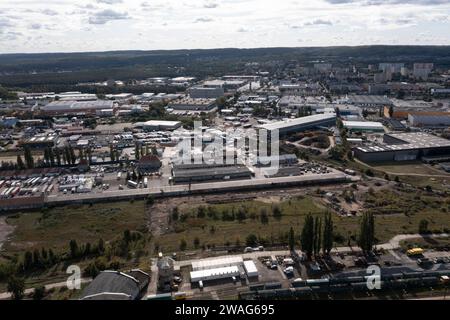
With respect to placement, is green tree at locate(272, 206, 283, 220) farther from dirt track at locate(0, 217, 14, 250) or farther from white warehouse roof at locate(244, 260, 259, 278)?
dirt track at locate(0, 217, 14, 250)

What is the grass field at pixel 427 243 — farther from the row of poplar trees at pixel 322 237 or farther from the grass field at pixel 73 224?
the grass field at pixel 73 224

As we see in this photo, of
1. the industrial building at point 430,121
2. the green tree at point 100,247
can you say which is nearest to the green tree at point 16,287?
the green tree at point 100,247

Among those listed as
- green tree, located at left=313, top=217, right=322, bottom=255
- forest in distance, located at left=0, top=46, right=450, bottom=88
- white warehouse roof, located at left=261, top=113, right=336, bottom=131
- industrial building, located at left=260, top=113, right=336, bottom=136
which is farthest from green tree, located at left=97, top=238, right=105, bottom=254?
forest in distance, located at left=0, top=46, right=450, bottom=88

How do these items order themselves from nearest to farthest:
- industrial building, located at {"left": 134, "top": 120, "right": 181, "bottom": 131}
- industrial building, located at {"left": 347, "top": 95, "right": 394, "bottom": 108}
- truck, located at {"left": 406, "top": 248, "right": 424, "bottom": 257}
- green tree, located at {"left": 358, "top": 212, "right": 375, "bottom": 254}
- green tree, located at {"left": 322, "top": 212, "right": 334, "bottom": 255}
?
green tree, located at {"left": 322, "top": 212, "right": 334, "bottom": 255}, green tree, located at {"left": 358, "top": 212, "right": 375, "bottom": 254}, truck, located at {"left": 406, "top": 248, "right": 424, "bottom": 257}, industrial building, located at {"left": 134, "top": 120, "right": 181, "bottom": 131}, industrial building, located at {"left": 347, "top": 95, "right": 394, "bottom": 108}

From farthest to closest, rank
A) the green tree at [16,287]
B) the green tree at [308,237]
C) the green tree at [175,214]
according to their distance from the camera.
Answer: the green tree at [175,214]
the green tree at [308,237]
the green tree at [16,287]

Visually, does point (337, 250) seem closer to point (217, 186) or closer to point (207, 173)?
point (217, 186)
